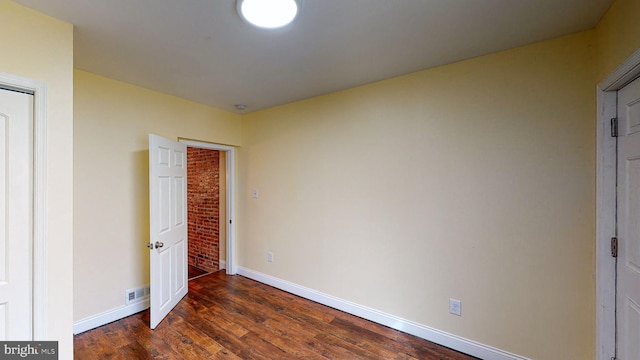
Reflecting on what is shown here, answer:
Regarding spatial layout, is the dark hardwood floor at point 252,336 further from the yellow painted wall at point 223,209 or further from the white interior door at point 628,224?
the yellow painted wall at point 223,209

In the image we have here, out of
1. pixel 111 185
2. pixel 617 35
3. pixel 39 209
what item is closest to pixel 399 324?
pixel 617 35

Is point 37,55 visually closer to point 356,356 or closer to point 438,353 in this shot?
point 356,356

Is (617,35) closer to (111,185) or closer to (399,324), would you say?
(399,324)

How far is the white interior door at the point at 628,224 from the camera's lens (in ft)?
4.27

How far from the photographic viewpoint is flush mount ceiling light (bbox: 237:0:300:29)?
139 centimetres

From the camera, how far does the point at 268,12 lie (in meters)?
1.45

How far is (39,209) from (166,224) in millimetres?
1254

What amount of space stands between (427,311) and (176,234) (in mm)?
2691

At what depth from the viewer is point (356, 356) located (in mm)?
2051

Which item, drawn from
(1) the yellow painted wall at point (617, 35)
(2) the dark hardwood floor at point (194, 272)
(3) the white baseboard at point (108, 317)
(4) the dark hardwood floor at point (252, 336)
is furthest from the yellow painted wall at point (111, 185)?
(1) the yellow painted wall at point (617, 35)

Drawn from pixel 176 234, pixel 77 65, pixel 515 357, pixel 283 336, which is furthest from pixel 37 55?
pixel 515 357

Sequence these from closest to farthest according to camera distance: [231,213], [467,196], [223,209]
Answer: [467,196] < [231,213] < [223,209]

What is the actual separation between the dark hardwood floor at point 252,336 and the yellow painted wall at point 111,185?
423 mm

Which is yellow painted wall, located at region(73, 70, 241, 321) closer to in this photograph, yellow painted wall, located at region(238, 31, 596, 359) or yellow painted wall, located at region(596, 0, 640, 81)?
yellow painted wall, located at region(238, 31, 596, 359)
